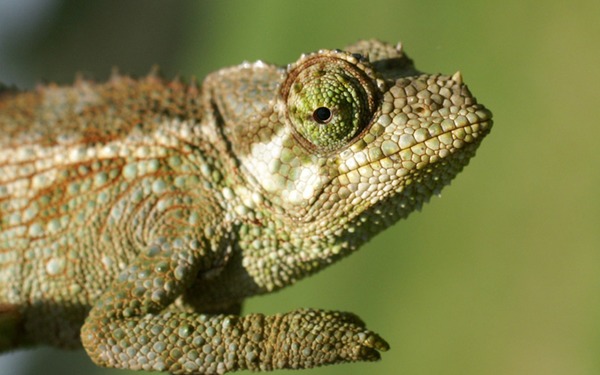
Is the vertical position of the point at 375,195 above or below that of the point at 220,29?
below

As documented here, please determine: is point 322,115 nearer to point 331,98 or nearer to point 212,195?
point 331,98

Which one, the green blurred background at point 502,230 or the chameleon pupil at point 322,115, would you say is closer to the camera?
the chameleon pupil at point 322,115

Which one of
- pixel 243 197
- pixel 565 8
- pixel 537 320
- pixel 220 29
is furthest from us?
pixel 220 29

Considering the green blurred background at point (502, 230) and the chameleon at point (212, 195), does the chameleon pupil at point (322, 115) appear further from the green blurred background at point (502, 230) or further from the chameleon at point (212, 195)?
the green blurred background at point (502, 230)

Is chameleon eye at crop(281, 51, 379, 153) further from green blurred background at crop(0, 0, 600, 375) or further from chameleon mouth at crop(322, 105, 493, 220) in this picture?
green blurred background at crop(0, 0, 600, 375)

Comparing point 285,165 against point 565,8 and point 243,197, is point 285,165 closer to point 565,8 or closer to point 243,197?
point 243,197

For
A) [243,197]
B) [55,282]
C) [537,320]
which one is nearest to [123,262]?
[55,282]

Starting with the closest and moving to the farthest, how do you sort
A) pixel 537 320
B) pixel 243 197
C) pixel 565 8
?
pixel 243 197, pixel 537 320, pixel 565 8

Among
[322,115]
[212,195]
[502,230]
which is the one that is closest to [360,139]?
[322,115]

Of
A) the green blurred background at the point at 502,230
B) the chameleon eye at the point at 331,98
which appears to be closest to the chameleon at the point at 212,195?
the chameleon eye at the point at 331,98
